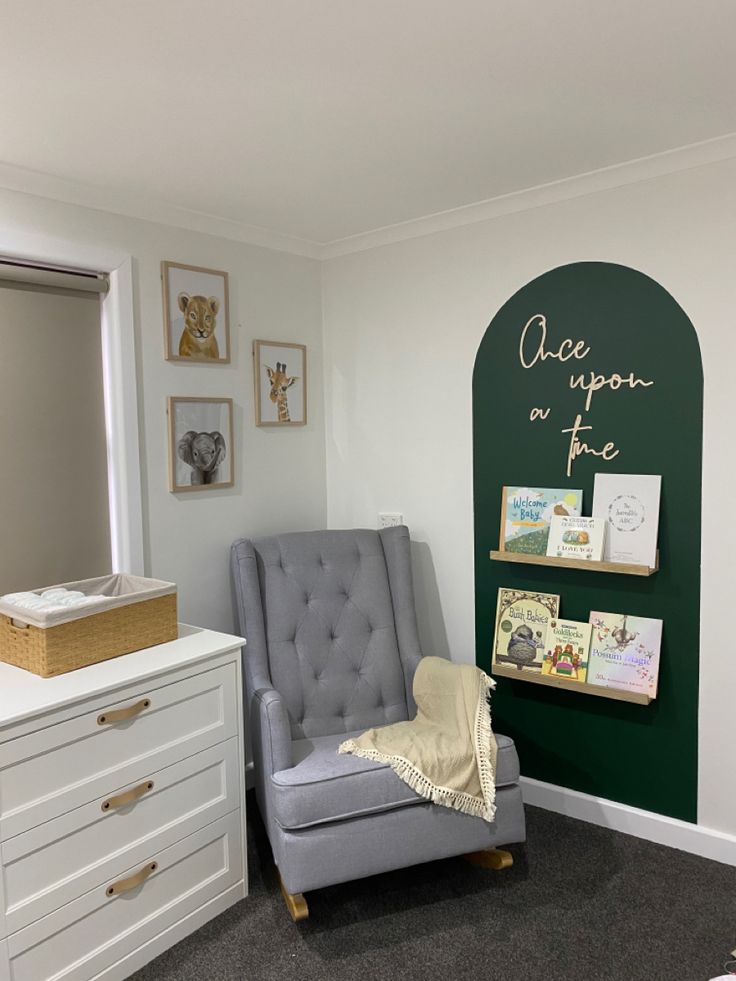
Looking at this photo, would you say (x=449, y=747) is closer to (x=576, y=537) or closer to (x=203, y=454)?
(x=576, y=537)

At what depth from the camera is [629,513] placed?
8.63ft

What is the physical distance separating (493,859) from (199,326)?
7.21 ft

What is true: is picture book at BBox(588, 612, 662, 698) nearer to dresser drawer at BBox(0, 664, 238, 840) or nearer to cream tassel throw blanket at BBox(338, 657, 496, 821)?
cream tassel throw blanket at BBox(338, 657, 496, 821)

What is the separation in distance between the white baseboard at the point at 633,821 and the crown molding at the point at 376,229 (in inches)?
86.6

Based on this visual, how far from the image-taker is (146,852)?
215 centimetres

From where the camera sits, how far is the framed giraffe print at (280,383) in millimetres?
3191

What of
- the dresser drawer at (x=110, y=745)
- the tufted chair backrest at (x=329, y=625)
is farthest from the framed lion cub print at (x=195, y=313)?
the dresser drawer at (x=110, y=745)

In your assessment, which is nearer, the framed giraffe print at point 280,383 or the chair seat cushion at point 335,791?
the chair seat cushion at point 335,791

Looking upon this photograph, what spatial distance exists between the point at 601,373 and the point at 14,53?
1.99 m

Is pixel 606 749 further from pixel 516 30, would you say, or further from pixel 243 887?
pixel 516 30

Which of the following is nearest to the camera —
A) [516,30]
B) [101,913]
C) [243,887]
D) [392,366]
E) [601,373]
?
[516,30]

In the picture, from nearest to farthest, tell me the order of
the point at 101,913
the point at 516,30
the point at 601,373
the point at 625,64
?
the point at 516,30 → the point at 625,64 → the point at 101,913 → the point at 601,373

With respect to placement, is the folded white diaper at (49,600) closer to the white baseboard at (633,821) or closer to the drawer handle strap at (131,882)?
the drawer handle strap at (131,882)

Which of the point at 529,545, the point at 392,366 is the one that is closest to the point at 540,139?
the point at 392,366
